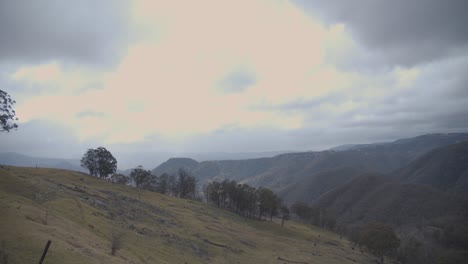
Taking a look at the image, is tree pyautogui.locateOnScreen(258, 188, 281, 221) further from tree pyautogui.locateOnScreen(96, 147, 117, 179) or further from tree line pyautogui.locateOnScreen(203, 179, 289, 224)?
tree pyautogui.locateOnScreen(96, 147, 117, 179)

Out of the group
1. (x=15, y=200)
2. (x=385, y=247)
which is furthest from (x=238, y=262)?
(x=385, y=247)

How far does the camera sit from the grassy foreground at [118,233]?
1235 inches

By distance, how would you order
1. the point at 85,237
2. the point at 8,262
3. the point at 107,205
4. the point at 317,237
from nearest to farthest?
the point at 8,262 → the point at 85,237 → the point at 107,205 → the point at 317,237

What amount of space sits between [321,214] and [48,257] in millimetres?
178616

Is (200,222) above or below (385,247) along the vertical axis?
above

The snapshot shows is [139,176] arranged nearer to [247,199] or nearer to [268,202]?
[247,199]

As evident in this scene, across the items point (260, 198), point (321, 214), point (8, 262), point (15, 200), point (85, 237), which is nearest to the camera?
point (8, 262)

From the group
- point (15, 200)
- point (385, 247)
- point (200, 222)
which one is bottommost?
point (385, 247)

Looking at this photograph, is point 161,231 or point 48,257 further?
point 161,231

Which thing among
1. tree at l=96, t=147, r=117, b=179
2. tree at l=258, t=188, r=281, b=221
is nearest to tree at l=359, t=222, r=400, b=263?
tree at l=258, t=188, r=281, b=221

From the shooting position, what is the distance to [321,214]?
184500 millimetres

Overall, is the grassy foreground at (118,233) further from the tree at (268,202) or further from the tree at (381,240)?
the tree at (268,202)

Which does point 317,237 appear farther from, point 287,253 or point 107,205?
point 107,205

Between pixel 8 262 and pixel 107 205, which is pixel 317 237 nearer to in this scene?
pixel 107 205
